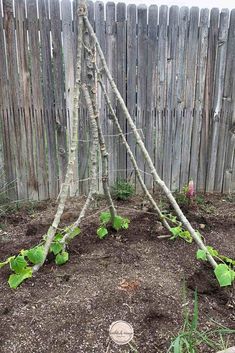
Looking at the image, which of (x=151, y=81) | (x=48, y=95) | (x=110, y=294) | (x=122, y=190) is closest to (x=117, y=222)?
(x=110, y=294)

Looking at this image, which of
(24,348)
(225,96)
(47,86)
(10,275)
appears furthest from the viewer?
(225,96)

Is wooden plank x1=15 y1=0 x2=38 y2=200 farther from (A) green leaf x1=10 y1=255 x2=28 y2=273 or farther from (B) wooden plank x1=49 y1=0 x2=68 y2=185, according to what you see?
(A) green leaf x1=10 y1=255 x2=28 y2=273

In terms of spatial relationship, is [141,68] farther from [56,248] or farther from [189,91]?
[56,248]

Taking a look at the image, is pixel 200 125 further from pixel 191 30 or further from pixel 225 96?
pixel 191 30

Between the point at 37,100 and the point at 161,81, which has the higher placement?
the point at 161,81

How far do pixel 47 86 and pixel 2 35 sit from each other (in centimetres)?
64

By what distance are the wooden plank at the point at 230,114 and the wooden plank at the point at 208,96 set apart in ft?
0.57

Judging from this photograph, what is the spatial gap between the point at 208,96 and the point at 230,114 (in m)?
0.36

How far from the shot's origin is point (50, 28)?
3.50m

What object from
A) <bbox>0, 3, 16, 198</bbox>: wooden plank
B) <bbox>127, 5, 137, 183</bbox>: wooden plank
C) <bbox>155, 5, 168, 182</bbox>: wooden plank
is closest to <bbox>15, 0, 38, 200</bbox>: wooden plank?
<bbox>0, 3, 16, 198</bbox>: wooden plank

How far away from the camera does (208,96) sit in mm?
3979

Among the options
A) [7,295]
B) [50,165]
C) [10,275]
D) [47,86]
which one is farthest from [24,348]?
[47,86]

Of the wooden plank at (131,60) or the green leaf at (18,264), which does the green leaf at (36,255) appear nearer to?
the green leaf at (18,264)

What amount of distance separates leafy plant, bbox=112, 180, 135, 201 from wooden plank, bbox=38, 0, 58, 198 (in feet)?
2.26
